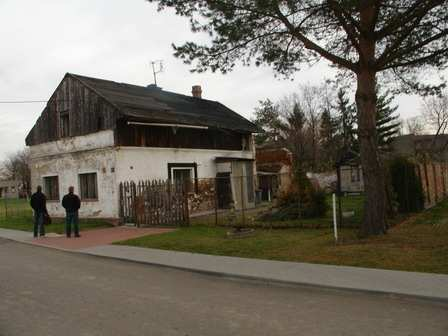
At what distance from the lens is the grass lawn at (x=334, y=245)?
9.25m

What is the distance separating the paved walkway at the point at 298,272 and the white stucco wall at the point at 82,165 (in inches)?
282

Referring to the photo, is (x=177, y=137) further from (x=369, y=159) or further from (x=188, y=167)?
(x=369, y=159)

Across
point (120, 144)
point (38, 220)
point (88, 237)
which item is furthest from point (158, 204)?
point (38, 220)

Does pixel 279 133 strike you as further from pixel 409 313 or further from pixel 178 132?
pixel 409 313

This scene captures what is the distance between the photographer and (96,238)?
15742mm

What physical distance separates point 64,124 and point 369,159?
16535 mm

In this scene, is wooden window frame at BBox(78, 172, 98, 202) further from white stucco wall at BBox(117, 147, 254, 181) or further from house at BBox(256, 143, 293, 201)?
house at BBox(256, 143, 293, 201)

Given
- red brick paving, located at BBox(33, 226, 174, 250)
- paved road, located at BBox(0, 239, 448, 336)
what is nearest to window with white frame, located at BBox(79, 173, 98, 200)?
red brick paving, located at BBox(33, 226, 174, 250)

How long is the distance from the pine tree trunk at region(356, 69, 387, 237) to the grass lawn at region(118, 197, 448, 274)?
0.48 m

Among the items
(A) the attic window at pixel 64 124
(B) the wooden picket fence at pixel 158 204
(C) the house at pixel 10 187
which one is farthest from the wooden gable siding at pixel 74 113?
(C) the house at pixel 10 187

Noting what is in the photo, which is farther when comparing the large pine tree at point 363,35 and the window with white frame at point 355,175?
the window with white frame at point 355,175

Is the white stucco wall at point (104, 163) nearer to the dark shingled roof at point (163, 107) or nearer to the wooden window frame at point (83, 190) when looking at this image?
the wooden window frame at point (83, 190)

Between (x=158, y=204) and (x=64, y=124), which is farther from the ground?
(x=64, y=124)

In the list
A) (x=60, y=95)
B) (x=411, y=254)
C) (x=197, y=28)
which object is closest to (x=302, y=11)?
(x=197, y=28)
